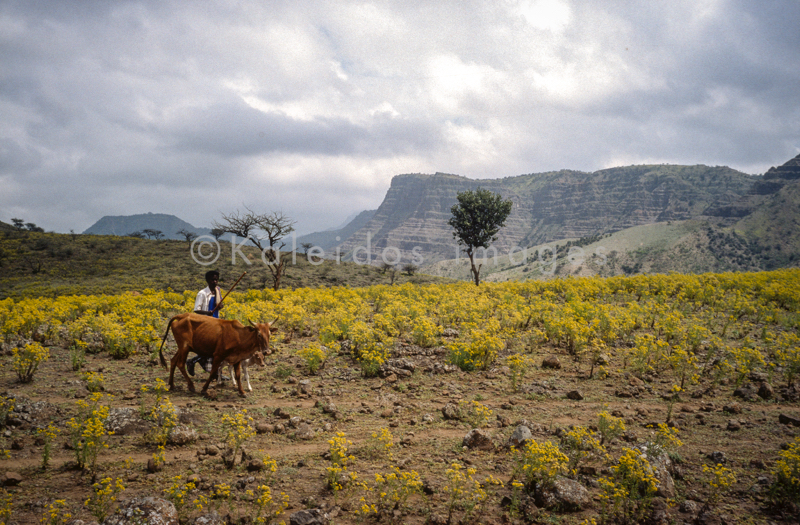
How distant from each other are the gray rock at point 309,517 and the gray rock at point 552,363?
767cm

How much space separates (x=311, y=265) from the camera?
65250 mm

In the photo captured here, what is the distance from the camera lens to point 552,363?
10320 mm

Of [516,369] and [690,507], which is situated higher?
[516,369]

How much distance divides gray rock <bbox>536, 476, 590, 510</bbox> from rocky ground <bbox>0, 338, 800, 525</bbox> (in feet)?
0.05

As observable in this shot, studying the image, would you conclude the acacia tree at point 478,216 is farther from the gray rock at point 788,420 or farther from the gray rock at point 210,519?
the gray rock at point 210,519

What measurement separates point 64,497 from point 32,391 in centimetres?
484

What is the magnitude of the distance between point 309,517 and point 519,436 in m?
3.72

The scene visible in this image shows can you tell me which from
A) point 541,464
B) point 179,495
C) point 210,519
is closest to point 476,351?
point 541,464

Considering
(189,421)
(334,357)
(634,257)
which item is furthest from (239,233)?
(634,257)

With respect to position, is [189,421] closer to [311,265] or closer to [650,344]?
[650,344]

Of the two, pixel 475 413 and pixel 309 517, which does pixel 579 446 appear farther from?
pixel 309 517

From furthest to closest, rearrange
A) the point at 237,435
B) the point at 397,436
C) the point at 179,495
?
the point at 397,436
the point at 237,435
the point at 179,495

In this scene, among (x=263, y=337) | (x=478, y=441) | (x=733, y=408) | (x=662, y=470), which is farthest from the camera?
(x=263, y=337)

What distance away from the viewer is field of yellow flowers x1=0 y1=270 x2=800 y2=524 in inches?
192
